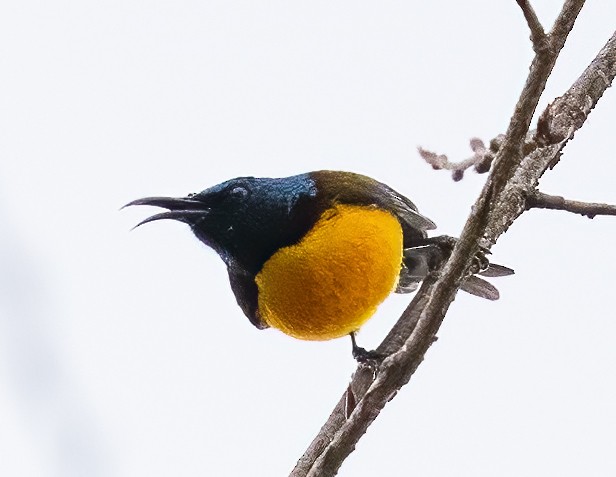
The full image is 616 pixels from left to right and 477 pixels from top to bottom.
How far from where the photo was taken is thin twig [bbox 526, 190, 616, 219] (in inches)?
113

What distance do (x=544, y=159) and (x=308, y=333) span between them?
1.09m

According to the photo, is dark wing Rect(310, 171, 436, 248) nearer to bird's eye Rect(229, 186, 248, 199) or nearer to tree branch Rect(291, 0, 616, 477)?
bird's eye Rect(229, 186, 248, 199)

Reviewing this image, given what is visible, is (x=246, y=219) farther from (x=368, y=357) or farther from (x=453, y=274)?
(x=453, y=274)

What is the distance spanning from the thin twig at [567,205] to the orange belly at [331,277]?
0.55 metres

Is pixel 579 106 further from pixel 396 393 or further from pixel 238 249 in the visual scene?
pixel 396 393

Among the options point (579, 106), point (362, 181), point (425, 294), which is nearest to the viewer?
point (425, 294)

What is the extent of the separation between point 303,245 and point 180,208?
18.3 inches

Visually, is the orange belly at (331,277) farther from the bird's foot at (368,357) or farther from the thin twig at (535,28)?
the thin twig at (535,28)

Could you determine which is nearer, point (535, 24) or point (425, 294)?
point (535, 24)

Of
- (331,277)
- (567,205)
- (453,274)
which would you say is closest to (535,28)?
(453,274)

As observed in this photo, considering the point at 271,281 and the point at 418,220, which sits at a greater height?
the point at 418,220

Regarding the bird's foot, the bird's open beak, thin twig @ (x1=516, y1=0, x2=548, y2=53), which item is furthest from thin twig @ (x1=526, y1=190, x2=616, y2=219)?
the bird's open beak

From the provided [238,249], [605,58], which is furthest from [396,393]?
[605,58]

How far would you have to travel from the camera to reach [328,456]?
2.04 meters
